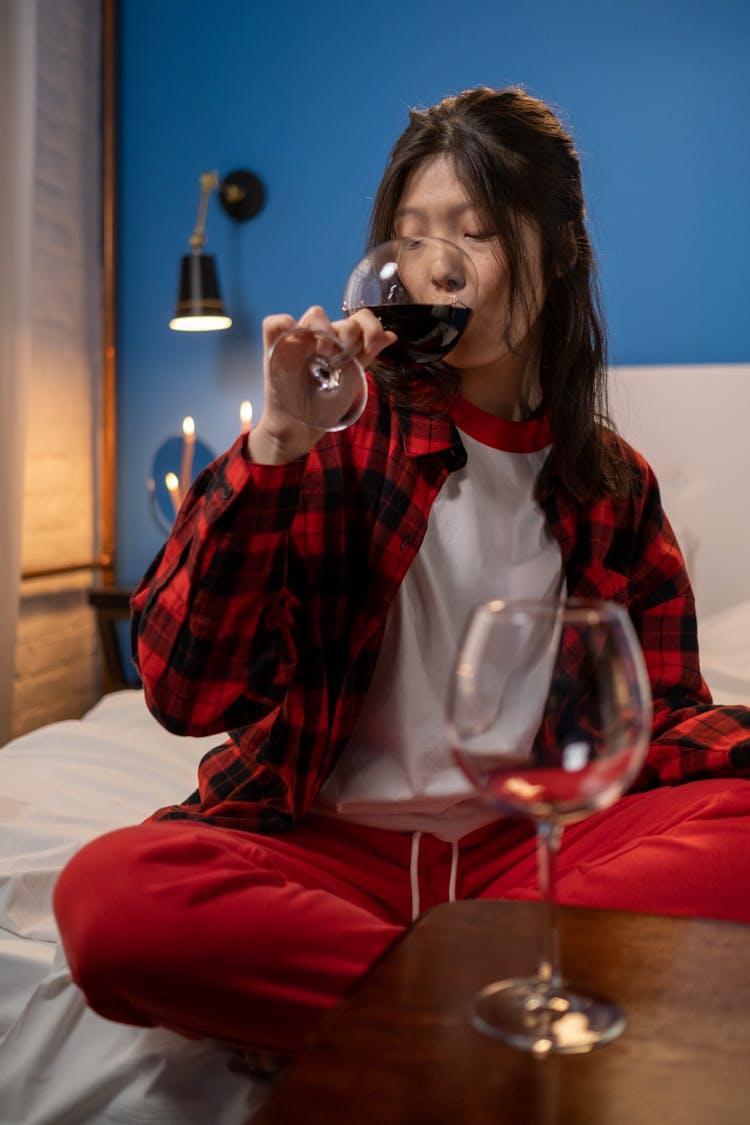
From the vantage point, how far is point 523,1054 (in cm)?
59

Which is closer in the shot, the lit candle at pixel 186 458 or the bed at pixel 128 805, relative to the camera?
the bed at pixel 128 805

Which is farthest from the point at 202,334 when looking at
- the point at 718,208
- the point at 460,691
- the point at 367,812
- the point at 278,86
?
the point at 460,691

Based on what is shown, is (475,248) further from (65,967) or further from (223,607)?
(65,967)

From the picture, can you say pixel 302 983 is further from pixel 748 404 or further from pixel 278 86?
pixel 278 86

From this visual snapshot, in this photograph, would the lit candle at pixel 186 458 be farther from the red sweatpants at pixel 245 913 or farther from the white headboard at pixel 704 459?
the red sweatpants at pixel 245 913

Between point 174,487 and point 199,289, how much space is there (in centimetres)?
47

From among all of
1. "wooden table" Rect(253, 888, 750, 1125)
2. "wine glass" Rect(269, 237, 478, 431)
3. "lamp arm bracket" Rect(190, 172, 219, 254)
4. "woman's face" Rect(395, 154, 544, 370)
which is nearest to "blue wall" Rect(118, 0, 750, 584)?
"lamp arm bracket" Rect(190, 172, 219, 254)

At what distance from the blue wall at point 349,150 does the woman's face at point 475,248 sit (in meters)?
1.27

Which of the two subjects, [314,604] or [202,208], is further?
[202,208]

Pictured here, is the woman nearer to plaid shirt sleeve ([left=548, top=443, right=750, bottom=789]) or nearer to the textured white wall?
plaid shirt sleeve ([left=548, top=443, right=750, bottom=789])

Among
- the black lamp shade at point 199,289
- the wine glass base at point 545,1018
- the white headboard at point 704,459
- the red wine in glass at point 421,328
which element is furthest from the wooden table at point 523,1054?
the black lamp shade at point 199,289

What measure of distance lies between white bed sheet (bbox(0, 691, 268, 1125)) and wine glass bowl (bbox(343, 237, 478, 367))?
0.62m

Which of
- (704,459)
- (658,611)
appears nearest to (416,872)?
(658,611)

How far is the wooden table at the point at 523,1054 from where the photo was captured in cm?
54
